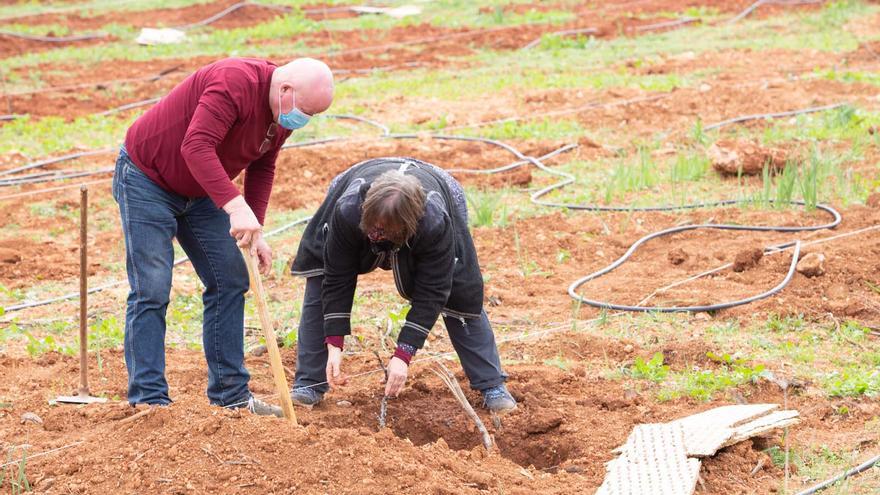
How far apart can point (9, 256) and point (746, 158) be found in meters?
5.46

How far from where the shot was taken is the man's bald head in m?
3.79

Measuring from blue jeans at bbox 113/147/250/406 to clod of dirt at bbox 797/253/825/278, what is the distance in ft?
11.1

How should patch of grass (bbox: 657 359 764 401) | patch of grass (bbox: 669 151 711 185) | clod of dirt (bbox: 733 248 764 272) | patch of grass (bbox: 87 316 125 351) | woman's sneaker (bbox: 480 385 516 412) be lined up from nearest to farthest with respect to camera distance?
woman's sneaker (bbox: 480 385 516 412), patch of grass (bbox: 657 359 764 401), patch of grass (bbox: 87 316 125 351), clod of dirt (bbox: 733 248 764 272), patch of grass (bbox: 669 151 711 185)

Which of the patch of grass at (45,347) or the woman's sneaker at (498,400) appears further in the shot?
the patch of grass at (45,347)

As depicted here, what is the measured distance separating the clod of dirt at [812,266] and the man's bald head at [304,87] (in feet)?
11.1

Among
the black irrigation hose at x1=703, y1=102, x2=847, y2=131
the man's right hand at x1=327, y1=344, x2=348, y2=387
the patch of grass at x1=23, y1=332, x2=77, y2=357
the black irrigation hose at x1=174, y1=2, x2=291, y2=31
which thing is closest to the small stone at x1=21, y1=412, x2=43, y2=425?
the patch of grass at x1=23, y1=332, x2=77, y2=357

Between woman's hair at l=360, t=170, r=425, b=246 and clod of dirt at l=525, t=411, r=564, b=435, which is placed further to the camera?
clod of dirt at l=525, t=411, r=564, b=435

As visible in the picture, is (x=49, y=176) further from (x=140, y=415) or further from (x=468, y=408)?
(x=468, y=408)

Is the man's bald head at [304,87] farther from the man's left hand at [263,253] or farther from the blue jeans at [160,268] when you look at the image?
the blue jeans at [160,268]

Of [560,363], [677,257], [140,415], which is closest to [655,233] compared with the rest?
[677,257]

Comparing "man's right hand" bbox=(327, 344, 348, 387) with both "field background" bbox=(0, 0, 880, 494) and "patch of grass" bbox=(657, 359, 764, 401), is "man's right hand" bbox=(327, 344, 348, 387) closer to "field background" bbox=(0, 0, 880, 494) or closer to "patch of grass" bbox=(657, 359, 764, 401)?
"field background" bbox=(0, 0, 880, 494)

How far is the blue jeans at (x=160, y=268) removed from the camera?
403cm

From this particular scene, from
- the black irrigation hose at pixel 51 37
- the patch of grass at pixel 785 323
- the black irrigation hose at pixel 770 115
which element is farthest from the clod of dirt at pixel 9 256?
the black irrigation hose at pixel 51 37

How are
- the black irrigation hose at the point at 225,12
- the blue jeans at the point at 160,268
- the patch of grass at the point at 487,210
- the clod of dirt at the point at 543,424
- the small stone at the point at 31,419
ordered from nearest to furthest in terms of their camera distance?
the blue jeans at the point at 160,268 < the small stone at the point at 31,419 < the clod of dirt at the point at 543,424 < the patch of grass at the point at 487,210 < the black irrigation hose at the point at 225,12
